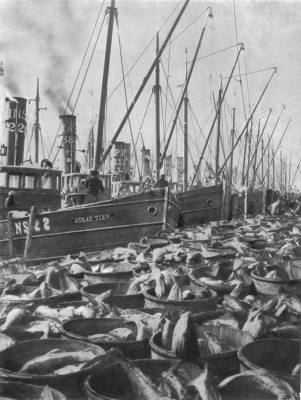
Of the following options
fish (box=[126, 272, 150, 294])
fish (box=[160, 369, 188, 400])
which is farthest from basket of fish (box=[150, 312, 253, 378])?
fish (box=[126, 272, 150, 294])

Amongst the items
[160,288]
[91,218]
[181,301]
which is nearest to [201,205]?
[91,218]

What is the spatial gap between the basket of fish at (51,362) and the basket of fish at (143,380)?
131mm

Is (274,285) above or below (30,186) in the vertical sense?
below

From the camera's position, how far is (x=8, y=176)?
14.0m

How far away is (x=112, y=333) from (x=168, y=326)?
0.64 metres

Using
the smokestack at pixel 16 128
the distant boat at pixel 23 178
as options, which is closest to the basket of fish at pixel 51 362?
the distant boat at pixel 23 178

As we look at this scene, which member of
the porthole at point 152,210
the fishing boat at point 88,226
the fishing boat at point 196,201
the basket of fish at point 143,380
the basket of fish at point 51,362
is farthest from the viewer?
the fishing boat at point 196,201

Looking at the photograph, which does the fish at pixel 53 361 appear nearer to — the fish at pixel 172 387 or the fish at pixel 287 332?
the fish at pixel 172 387

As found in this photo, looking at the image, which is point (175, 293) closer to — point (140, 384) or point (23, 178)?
point (140, 384)

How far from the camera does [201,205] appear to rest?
19.5 meters

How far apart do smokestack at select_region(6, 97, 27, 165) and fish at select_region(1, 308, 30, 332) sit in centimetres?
1309

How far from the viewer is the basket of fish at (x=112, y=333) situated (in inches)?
119

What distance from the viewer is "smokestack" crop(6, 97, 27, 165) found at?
16312mm

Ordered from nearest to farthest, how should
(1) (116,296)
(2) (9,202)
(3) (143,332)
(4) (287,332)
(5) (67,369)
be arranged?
(5) (67,369)
(4) (287,332)
(3) (143,332)
(1) (116,296)
(2) (9,202)
